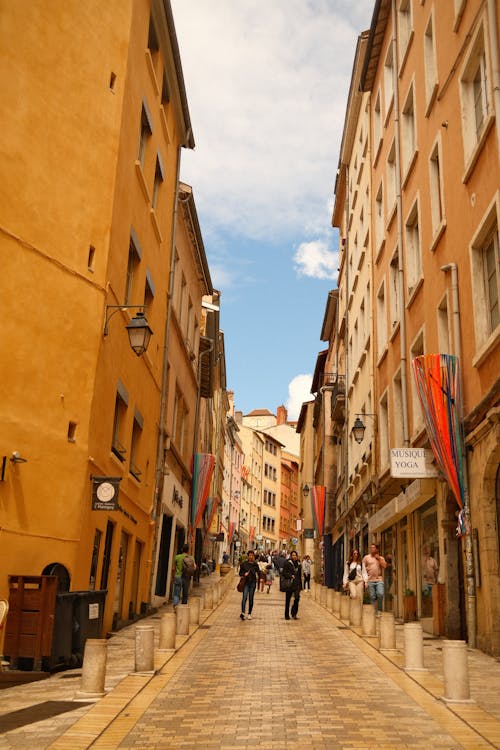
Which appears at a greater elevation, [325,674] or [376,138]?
[376,138]

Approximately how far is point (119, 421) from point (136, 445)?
2395 mm

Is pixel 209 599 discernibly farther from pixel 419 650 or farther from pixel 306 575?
pixel 306 575

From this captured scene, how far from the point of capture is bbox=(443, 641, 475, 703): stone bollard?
8172 mm

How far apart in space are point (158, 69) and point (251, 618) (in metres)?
14.2

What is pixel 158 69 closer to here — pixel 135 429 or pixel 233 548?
pixel 135 429

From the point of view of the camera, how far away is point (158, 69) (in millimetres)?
20250

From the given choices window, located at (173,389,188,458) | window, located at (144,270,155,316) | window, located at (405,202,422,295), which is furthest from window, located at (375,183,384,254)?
window, located at (144,270,155,316)

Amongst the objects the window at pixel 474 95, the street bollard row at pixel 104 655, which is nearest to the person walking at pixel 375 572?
the street bollard row at pixel 104 655

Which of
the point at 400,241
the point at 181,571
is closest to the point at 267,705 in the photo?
the point at 181,571

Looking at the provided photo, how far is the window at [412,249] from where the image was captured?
20.2 meters

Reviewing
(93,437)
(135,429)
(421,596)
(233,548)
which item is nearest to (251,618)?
(421,596)

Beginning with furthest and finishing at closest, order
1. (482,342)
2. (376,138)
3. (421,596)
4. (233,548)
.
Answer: (233,548)
(376,138)
(421,596)
(482,342)

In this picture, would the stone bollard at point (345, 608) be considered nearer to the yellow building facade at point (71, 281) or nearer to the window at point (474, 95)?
the yellow building facade at point (71, 281)

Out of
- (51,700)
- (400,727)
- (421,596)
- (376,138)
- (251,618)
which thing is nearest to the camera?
(400,727)
